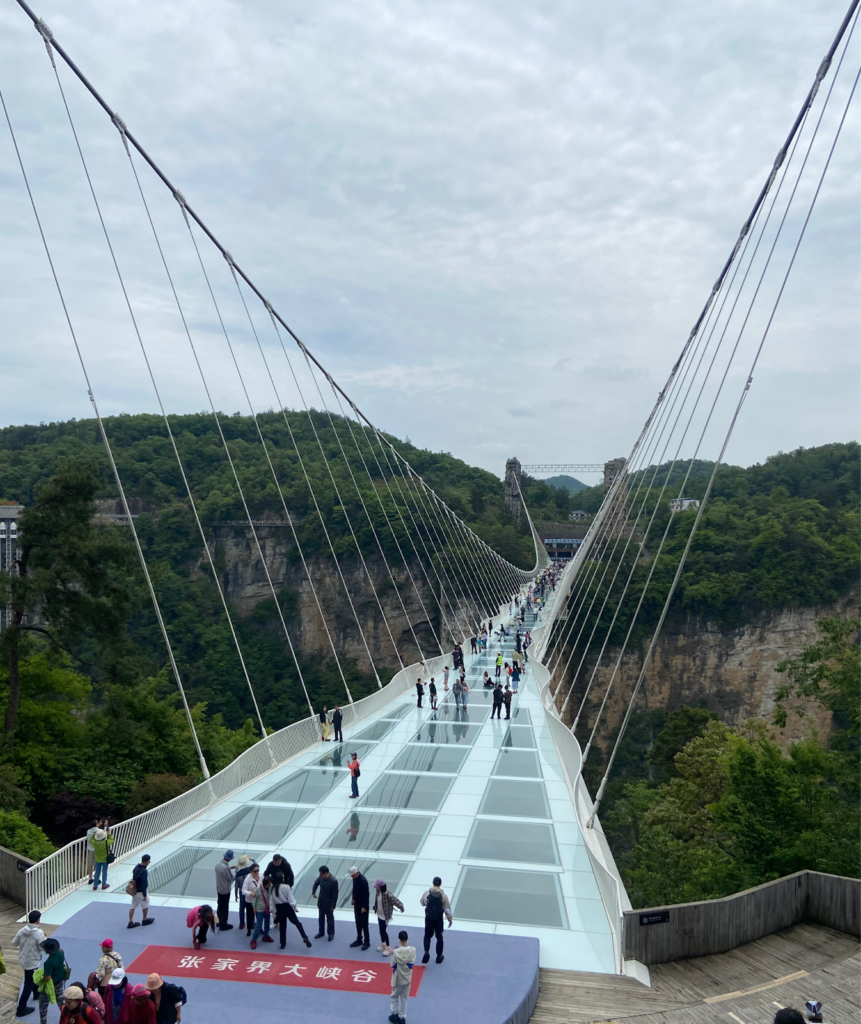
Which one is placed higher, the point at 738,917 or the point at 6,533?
the point at 6,533

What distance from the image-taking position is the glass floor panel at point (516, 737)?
1421cm

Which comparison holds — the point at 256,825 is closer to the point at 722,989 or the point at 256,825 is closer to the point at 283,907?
the point at 283,907

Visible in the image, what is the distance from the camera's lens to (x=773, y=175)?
13531 mm

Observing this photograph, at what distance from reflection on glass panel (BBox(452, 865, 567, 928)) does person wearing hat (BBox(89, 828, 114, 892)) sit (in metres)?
3.61

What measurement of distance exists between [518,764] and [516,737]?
2.02 meters

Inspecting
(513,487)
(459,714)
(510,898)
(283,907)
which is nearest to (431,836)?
(510,898)

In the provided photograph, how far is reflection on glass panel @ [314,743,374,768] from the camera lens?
497 inches

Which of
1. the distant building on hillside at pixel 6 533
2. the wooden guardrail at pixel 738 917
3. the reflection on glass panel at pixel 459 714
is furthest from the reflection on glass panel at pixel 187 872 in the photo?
the distant building on hillside at pixel 6 533

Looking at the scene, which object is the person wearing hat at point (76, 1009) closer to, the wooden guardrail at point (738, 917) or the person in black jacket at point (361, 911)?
the person in black jacket at point (361, 911)

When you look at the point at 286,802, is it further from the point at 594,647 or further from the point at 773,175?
the point at 594,647

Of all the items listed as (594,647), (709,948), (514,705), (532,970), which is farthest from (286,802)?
(594,647)

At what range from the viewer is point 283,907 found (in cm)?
671

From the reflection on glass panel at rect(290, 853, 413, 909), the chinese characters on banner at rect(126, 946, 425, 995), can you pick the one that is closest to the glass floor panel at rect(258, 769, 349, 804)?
the reflection on glass panel at rect(290, 853, 413, 909)

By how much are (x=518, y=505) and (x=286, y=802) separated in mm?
97146
